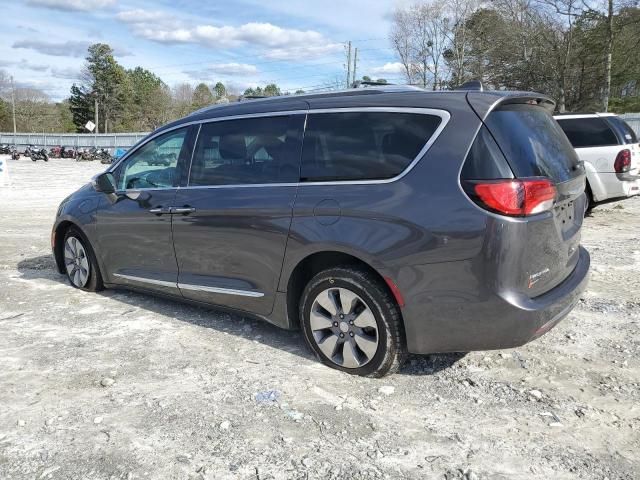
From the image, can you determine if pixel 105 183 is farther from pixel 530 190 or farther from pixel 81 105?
pixel 81 105

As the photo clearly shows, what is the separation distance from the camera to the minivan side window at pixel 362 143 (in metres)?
3.38

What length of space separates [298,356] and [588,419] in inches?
75.5

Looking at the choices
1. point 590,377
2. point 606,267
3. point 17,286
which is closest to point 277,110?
point 590,377

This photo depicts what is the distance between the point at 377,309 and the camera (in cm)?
346

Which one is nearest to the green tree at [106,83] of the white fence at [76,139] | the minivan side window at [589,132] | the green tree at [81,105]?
the green tree at [81,105]

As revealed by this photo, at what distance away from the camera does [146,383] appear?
3686mm

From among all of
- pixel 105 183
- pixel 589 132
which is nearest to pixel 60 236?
pixel 105 183

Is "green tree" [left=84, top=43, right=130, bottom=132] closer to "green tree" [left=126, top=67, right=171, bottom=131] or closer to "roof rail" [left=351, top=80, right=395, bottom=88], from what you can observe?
"green tree" [left=126, top=67, right=171, bottom=131]

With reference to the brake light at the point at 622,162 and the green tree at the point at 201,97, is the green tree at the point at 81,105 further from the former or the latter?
the brake light at the point at 622,162

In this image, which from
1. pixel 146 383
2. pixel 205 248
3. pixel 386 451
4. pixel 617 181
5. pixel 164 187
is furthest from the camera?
pixel 617 181

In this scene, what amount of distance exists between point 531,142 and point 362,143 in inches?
40.4

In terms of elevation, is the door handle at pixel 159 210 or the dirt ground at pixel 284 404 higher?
the door handle at pixel 159 210

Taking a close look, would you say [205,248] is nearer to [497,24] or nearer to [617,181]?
[617,181]

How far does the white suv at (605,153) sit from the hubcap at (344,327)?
726 centimetres
